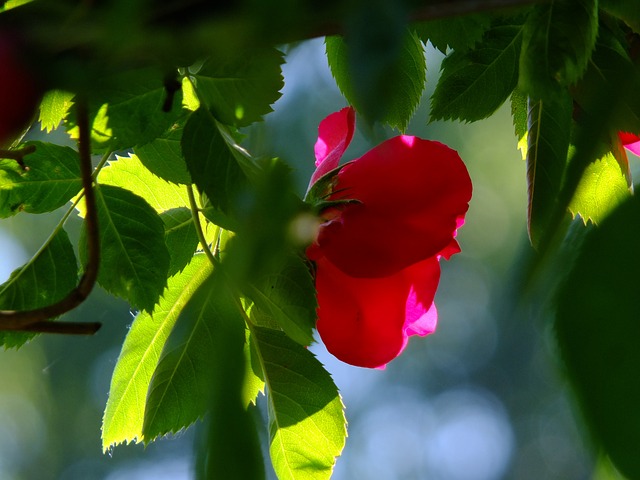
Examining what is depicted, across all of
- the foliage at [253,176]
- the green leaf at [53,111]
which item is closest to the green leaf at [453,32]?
the foliage at [253,176]

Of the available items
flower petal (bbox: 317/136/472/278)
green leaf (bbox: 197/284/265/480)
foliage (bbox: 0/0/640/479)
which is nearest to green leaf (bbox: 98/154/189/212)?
foliage (bbox: 0/0/640/479)

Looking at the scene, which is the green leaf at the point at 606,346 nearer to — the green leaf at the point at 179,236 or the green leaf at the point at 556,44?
the green leaf at the point at 556,44

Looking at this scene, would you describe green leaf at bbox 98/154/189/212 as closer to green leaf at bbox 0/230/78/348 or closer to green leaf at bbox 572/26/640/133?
green leaf at bbox 0/230/78/348

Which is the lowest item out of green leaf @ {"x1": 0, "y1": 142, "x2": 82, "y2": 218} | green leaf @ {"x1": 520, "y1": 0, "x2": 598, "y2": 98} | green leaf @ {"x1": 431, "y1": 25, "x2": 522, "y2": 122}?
green leaf @ {"x1": 431, "y1": 25, "x2": 522, "y2": 122}

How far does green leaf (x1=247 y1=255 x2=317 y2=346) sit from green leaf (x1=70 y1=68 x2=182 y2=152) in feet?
0.17

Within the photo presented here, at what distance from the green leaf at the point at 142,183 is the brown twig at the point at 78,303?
148 mm

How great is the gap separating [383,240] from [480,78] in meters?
0.11

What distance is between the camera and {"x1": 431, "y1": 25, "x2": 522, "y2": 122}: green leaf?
0.30 m

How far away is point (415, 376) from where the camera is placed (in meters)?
3.56

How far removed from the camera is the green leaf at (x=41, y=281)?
28 centimetres

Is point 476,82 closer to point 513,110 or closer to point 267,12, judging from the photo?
point 513,110

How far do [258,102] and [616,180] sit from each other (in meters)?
0.14

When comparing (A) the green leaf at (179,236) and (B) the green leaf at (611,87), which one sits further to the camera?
(A) the green leaf at (179,236)

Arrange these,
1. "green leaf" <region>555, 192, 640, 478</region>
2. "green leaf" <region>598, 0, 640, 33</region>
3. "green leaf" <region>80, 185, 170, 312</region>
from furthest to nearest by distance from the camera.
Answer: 1. "green leaf" <region>80, 185, 170, 312</region>
2. "green leaf" <region>598, 0, 640, 33</region>
3. "green leaf" <region>555, 192, 640, 478</region>
